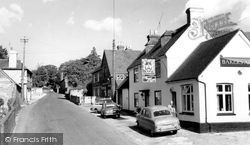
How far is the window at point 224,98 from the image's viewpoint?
15826mm

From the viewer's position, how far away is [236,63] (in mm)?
16047

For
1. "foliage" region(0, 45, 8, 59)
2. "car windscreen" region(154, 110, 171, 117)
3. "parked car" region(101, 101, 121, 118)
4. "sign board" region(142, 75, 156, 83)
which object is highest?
"foliage" region(0, 45, 8, 59)

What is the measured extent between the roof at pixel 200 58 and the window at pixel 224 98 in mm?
1703

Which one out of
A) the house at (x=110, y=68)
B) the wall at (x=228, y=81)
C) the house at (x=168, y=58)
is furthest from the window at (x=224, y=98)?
the house at (x=110, y=68)

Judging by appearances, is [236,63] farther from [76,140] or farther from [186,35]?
[76,140]

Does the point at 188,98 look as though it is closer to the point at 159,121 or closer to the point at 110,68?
the point at 159,121

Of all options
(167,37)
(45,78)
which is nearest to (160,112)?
(167,37)

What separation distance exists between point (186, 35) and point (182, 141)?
9850 millimetres

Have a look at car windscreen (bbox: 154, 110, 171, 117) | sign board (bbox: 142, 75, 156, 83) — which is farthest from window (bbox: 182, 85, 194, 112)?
sign board (bbox: 142, 75, 156, 83)

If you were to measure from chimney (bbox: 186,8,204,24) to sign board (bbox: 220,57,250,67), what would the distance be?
5.67 metres

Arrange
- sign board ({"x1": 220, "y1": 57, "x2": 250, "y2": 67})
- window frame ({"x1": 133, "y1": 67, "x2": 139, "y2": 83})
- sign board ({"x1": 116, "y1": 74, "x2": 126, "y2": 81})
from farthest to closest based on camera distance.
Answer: sign board ({"x1": 116, "y1": 74, "x2": 126, "y2": 81}) → window frame ({"x1": 133, "y1": 67, "x2": 139, "y2": 83}) → sign board ({"x1": 220, "y1": 57, "x2": 250, "y2": 67})

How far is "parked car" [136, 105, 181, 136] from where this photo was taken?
14.0 meters

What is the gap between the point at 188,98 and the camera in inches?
675

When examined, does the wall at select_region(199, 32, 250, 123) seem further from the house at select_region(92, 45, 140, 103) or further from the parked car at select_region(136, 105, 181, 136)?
the house at select_region(92, 45, 140, 103)
